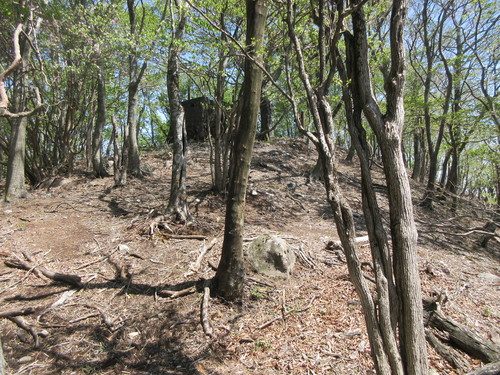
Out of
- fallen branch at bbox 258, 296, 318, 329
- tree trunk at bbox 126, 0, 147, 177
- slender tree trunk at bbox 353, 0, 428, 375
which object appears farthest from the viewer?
tree trunk at bbox 126, 0, 147, 177

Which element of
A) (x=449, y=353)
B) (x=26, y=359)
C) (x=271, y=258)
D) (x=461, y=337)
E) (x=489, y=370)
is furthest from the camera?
(x=271, y=258)

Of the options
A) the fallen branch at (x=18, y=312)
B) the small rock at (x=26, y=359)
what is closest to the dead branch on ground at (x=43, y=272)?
the fallen branch at (x=18, y=312)

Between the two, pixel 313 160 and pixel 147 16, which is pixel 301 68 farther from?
pixel 147 16

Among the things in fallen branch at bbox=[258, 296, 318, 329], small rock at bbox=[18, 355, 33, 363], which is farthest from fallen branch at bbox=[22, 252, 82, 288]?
fallen branch at bbox=[258, 296, 318, 329]

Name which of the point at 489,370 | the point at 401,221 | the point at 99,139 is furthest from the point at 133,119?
the point at 489,370

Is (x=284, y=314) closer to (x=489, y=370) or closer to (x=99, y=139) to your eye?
(x=489, y=370)

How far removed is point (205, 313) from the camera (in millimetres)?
3861

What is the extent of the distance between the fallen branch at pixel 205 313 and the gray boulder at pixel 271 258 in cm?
100

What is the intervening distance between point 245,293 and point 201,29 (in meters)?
→ 6.25

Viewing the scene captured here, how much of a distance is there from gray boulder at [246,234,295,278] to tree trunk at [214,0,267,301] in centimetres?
79

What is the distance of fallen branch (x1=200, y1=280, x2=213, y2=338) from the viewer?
12.0ft

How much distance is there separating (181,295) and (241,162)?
2153mm

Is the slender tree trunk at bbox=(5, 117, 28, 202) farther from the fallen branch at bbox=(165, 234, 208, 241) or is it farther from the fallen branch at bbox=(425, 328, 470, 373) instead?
the fallen branch at bbox=(425, 328, 470, 373)

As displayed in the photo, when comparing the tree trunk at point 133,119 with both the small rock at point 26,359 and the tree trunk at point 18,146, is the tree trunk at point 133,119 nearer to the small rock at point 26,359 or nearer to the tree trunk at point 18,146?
the tree trunk at point 18,146
